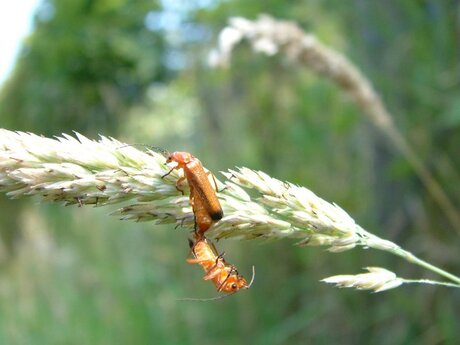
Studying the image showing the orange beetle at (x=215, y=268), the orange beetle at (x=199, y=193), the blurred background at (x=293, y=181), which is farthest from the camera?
the blurred background at (x=293, y=181)

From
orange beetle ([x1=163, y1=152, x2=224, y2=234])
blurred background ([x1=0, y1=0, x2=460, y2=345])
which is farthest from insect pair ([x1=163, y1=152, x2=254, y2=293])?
blurred background ([x1=0, y1=0, x2=460, y2=345])

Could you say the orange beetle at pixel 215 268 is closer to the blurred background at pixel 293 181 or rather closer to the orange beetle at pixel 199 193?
the orange beetle at pixel 199 193

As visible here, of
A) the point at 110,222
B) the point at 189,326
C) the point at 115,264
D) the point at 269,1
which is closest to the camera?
the point at 189,326

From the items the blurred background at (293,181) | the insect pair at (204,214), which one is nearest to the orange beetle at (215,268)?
the insect pair at (204,214)

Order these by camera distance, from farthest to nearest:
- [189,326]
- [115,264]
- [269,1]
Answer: [115,264] < [269,1] < [189,326]

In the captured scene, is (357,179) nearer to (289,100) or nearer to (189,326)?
(289,100)

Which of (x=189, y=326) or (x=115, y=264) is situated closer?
(x=189, y=326)

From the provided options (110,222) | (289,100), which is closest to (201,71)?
(289,100)
